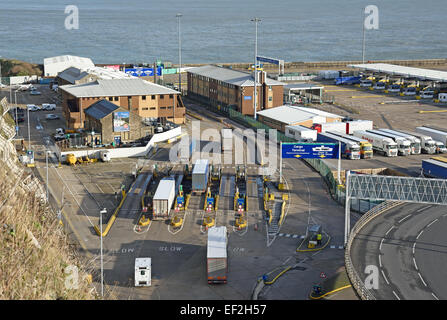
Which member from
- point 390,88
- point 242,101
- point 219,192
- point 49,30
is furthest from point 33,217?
point 49,30

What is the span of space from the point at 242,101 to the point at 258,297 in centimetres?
3695

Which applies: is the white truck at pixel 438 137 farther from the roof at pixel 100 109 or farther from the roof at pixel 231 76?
the roof at pixel 100 109

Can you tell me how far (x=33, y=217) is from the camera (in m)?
18.3

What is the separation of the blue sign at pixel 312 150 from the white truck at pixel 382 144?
9.38m

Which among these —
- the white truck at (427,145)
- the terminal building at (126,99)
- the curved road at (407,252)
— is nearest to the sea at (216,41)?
the terminal building at (126,99)

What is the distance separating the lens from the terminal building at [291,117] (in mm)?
51594

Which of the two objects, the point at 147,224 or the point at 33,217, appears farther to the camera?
the point at 147,224

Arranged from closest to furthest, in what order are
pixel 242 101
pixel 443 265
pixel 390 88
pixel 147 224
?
pixel 443 265 → pixel 147 224 → pixel 242 101 → pixel 390 88

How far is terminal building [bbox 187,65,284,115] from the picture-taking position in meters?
58.9

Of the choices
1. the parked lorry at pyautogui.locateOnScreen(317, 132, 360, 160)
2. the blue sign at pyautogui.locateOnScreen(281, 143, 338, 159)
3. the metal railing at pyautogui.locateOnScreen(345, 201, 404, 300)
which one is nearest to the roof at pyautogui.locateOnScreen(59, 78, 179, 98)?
the parked lorry at pyautogui.locateOnScreen(317, 132, 360, 160)

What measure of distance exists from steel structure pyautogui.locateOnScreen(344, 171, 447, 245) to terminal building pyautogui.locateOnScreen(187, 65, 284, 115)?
3090cm
